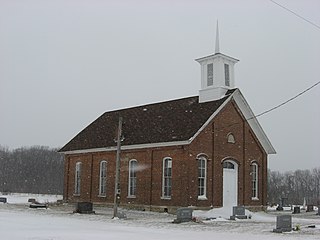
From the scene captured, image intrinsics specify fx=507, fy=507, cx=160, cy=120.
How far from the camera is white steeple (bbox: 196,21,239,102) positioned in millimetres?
34969

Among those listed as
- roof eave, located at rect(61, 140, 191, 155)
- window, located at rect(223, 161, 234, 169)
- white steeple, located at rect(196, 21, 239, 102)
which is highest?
white steeple, located at rect(196, 21, 239, 102)

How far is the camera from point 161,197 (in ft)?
107

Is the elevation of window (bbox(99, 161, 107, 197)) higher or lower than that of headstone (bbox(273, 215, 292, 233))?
higher

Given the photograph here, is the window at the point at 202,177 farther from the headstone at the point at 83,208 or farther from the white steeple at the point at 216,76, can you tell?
the headstone at the point at 83,208

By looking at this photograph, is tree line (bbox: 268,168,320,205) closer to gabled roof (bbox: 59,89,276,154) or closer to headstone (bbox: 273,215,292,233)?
gabled roof (bbox: 59,89,276,154)

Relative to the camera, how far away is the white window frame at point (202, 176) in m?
32.1

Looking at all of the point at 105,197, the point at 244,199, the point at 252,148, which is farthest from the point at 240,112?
the point at 105,197

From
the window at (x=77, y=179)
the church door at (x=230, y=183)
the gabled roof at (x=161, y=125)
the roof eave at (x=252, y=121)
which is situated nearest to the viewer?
the gabled roof at (x=161, y=125)

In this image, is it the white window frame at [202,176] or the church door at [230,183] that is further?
the church door at [230,183]

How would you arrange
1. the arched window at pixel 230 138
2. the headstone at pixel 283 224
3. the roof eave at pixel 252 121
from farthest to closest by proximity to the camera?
the roof eave at pixel 252 121, the arched window at pixel 230 138, the headstone at pixel 283 224

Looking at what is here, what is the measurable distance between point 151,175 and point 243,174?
6.43 m

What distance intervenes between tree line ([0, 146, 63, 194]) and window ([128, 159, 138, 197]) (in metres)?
65.7

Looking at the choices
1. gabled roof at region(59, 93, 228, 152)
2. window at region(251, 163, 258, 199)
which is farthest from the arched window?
window at region(251, 163, 258, 199)

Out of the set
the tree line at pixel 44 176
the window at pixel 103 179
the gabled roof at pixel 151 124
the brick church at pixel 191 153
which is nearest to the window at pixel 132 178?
the brick church at pixel 191 153
